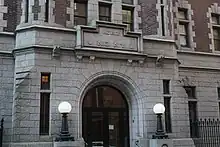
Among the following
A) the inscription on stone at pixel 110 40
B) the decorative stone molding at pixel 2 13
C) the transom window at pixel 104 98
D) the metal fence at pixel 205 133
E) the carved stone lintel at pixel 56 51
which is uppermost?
the decorative stone molding at pixel 2 13

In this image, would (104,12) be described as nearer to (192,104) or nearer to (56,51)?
(56,51)

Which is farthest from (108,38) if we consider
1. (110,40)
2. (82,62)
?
(82,62)

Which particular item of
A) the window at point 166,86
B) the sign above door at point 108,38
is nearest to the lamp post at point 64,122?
the sign above door at point 108,38

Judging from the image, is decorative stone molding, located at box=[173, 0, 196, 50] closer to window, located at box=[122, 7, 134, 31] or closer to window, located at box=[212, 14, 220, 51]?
window, located at box=[212, 14, 220, 51]

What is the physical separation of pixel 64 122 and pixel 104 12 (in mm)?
5194

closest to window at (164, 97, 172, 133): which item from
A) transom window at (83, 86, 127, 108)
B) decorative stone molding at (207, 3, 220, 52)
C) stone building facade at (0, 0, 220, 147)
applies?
stone building facade at (0, 0, 220, 147)

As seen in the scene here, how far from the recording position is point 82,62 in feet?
39.7

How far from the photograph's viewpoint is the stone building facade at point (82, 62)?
11.2m

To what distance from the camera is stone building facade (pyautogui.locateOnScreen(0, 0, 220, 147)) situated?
1122cm

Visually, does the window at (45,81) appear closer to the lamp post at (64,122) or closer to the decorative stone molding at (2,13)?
the lamp post at (64,122)

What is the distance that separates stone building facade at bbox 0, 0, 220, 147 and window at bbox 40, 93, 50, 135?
54 millimetres

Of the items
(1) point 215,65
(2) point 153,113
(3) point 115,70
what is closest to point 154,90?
(2) point 153,113

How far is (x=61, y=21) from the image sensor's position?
12.2 m

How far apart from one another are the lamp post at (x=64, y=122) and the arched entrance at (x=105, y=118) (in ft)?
5.78
